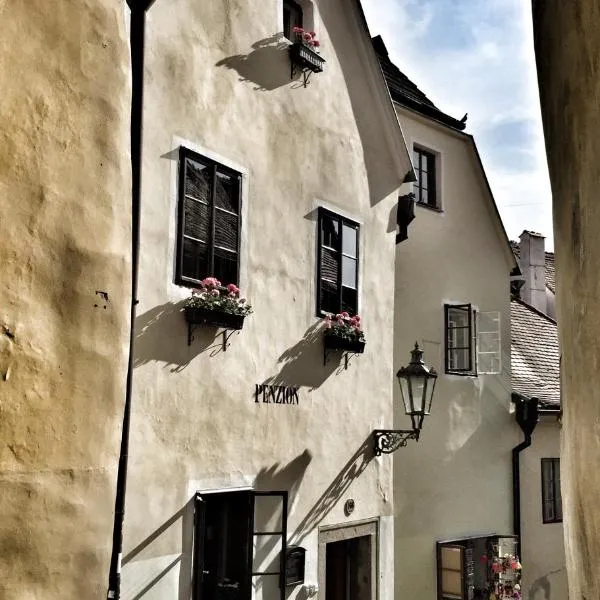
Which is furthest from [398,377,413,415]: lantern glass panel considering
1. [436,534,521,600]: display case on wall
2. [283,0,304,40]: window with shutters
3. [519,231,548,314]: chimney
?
[519,231,548,314]: chimney

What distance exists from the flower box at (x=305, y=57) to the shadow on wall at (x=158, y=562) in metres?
4.84

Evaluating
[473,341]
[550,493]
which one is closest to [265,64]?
[473,341]

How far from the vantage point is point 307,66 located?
926 cm

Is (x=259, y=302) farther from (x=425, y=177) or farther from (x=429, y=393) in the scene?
(x=425, y=177)

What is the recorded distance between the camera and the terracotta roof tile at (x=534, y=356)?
14.5 meters

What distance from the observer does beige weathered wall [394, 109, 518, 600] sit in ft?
39.1

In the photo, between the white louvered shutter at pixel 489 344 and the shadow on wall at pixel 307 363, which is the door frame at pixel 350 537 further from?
the white louvered shutter at pixel 489 344

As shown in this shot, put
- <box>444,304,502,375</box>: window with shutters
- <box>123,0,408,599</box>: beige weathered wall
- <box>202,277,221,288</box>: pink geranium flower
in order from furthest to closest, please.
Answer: <box>444,304,502,375</box>: window with shutters, <box>202,277,221,288</box>: pink geranium flower, <box>123,0,408,599</box>: beige weathered wall

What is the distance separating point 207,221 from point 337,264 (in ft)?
7.43

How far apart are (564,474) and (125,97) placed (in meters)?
2.46

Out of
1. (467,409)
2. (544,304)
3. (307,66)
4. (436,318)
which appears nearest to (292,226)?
(307,66)

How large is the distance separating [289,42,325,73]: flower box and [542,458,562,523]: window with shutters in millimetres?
8207

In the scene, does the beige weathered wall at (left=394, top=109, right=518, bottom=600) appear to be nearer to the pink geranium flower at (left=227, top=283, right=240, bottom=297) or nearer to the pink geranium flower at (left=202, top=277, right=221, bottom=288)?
the pink geranium flower at (left=227, top=283, right=240, bottom=297)

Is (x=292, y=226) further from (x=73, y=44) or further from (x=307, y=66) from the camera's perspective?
A: (x=73, y=44)
